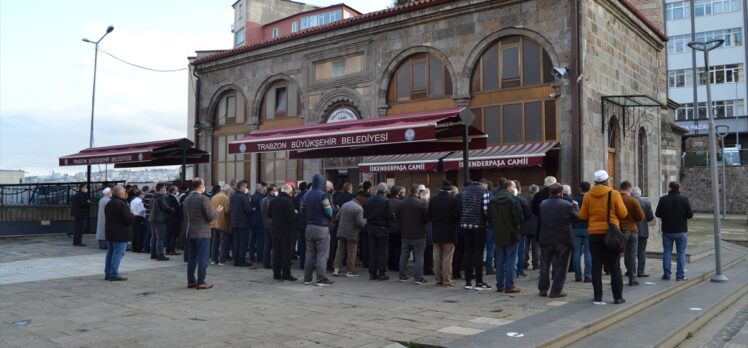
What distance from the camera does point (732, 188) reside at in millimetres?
38625

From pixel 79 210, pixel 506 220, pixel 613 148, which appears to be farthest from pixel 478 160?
pixel 79 210

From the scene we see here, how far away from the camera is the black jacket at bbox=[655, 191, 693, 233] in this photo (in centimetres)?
1038

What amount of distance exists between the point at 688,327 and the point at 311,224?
5.65 meters

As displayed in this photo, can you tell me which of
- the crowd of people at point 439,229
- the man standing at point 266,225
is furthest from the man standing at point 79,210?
the man standing at point 266,225

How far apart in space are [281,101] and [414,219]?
547 inches

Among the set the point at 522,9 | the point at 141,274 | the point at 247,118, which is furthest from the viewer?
the point at 247,118

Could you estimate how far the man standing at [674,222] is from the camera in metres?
10.4

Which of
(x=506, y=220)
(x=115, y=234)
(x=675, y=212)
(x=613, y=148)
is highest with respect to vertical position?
(x=613, y=148)

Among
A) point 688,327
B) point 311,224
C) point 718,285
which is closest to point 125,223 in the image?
point 311,224

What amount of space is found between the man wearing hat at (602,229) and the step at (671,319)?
510mm

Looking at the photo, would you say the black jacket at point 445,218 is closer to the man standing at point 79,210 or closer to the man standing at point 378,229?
the man standing at point 378,229

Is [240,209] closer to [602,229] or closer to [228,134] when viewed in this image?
[602,229]

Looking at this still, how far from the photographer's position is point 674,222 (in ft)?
34.3

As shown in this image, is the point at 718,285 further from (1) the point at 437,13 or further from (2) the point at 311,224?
(1) the point at 437,13
